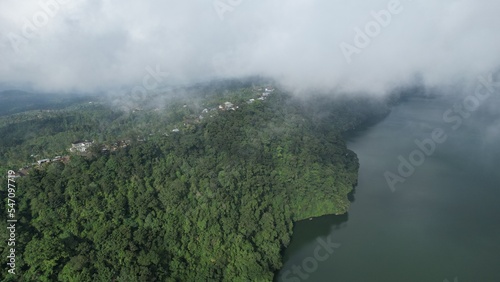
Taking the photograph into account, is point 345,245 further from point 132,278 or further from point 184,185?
point 132,278

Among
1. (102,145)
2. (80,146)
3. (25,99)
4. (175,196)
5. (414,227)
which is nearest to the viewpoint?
(175,196)

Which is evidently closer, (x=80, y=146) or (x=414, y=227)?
(x=414, y=227)

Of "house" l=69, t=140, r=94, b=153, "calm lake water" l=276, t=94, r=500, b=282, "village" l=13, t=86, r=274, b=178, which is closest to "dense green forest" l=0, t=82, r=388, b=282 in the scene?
"village" l=13, t=86, r=274, b=178

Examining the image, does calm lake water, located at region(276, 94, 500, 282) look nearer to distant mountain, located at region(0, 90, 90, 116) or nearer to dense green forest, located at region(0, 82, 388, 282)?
dense green forest, located at region(0, 82, 388, 282)

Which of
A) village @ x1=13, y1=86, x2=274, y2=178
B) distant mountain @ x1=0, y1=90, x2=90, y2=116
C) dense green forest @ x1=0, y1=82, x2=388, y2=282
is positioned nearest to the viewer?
dense green forest @ x1=0, y1=82, x2=388, y2=282

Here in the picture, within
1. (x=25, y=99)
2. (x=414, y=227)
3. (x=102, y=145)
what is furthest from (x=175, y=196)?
(x=25, y=99)

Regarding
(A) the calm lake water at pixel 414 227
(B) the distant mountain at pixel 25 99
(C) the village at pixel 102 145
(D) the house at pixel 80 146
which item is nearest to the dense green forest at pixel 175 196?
(C) the village at pixel 102 145

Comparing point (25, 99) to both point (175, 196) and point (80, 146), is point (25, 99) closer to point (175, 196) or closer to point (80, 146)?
point (80, 146)
